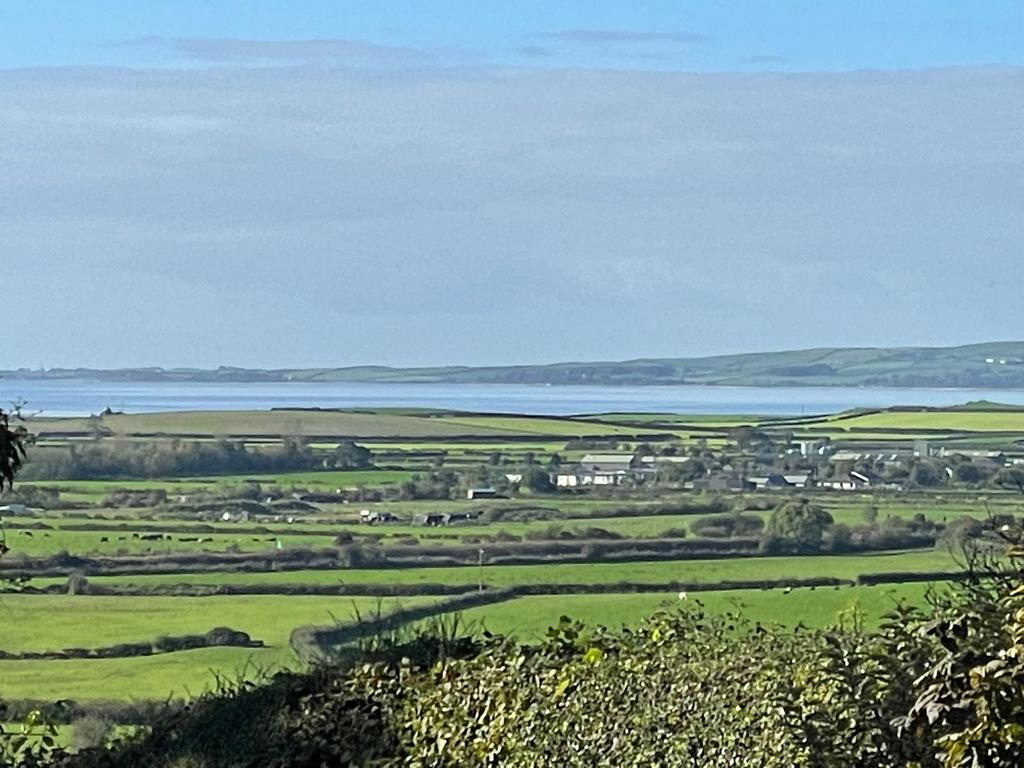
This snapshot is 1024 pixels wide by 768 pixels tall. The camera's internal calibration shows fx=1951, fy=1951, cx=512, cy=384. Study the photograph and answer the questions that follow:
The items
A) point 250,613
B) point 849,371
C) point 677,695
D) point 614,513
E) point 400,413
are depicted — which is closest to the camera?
point 677,695

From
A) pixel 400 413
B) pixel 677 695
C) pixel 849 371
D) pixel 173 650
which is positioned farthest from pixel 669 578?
pixel 849 371

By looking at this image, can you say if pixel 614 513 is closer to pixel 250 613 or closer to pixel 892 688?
pixel 250 613

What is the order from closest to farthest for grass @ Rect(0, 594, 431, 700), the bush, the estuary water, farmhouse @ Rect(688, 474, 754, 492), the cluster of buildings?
the bush, grass @ Rect(0, 594, 431, 700), the cluster of buildings, farmhouse @ Rect(688, 474, 754, 492), the estuary water

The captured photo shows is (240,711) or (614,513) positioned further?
(614,513)

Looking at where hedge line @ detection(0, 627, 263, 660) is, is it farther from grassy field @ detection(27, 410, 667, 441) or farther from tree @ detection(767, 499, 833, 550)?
grassy field @ detection(27, 410, 667, 441)

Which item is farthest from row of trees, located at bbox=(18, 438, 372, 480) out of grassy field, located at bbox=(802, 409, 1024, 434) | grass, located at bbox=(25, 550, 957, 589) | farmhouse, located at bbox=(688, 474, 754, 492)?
grassy field, located at bbox=(802, 409, 1024, 434)

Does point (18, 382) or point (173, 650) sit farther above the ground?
point (18, 382)
